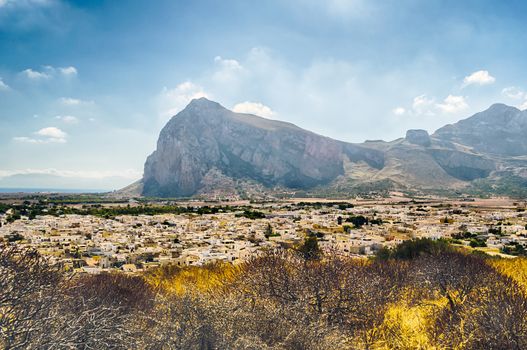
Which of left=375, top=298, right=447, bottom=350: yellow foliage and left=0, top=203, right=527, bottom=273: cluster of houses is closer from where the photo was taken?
left=375, top=298, right=447, bottom=350: yellow foliage

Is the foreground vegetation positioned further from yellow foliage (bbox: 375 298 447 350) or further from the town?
the town

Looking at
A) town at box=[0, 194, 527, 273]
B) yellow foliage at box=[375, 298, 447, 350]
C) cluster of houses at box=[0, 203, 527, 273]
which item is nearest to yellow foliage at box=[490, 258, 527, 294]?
yellow foliage at box=[375, 298, 447, 350]

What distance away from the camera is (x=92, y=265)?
27.1 m

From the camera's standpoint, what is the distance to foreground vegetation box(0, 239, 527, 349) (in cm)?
912

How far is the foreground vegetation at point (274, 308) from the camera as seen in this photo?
359 inches

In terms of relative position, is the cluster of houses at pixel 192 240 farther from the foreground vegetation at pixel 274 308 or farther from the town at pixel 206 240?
the foreground vegetation at pixel 274 308

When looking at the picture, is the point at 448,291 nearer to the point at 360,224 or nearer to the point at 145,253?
the point at 145,253

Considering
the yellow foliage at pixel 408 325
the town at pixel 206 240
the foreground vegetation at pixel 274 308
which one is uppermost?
the foreground vegetation at pixel 274 308

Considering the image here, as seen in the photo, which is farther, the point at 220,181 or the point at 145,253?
the point at 220,181

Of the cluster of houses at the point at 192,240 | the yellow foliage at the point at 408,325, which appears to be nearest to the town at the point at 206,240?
the cluster of houses at the point at 192,240

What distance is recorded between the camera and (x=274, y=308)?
39.2 ft

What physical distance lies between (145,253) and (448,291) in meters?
25.3

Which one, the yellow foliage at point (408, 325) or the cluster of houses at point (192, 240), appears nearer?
the yellow foliage at point (408, 325)

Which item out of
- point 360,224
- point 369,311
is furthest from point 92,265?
point 360,224
